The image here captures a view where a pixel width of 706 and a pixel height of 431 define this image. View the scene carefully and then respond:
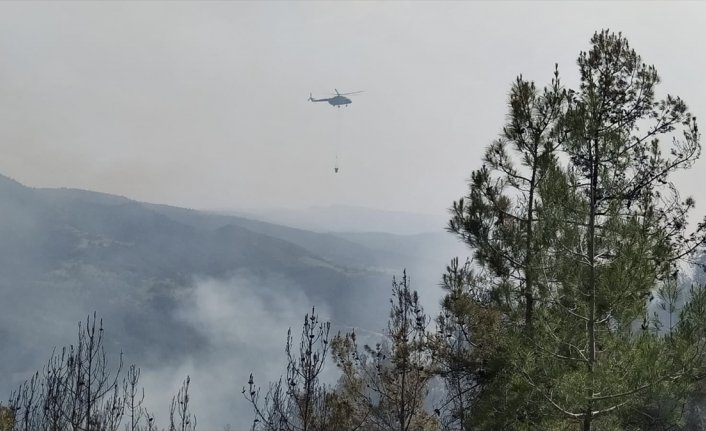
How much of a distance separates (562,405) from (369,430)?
7.84 m

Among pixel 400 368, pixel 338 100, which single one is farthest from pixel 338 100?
pixel 400 368

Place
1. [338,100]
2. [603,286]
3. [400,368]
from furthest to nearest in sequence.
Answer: [338,100]
[400,368]
[603,286]

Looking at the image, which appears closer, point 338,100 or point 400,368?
point 400,368

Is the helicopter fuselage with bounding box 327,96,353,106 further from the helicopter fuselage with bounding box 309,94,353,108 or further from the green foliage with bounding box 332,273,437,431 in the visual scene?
the green foliage with bounding box 332,273,437,431

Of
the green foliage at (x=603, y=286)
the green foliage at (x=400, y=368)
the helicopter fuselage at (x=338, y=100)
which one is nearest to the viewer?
the green foliage at (x=603, y=286)

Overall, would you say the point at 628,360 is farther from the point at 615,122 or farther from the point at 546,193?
the point at 615,122

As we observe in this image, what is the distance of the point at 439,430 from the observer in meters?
15.6

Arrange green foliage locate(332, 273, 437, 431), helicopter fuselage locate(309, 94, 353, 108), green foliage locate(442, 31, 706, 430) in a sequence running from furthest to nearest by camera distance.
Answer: helicopter fuselage locate(309, 94, 353, 108) < green foliage locate(332, 273, 437, 431) < green foliage locate(442, 31, 706, 430)

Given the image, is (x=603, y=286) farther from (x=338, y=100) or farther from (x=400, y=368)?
(x=338, y=100)

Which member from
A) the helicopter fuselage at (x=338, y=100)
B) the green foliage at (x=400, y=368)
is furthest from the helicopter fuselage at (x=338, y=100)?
the green foliage at (x=400, y=368)

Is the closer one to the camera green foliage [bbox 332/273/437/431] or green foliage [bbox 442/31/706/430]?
green foliage [bbox 442/31/706/430]

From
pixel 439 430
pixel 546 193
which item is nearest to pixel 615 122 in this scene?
pixel 546 193

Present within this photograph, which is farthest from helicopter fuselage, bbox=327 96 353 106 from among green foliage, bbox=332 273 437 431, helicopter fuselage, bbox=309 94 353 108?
green foliage, bbox=332 273 437 431

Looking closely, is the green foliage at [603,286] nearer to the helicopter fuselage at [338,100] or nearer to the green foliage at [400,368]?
the green foliage at [400,368]
